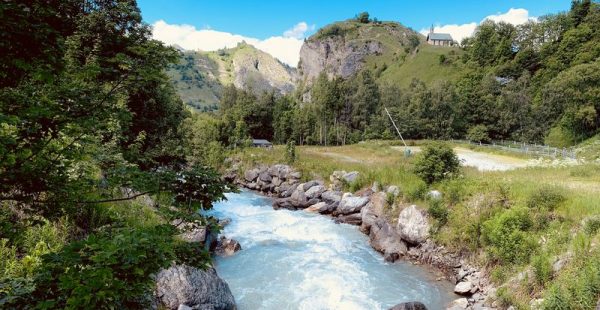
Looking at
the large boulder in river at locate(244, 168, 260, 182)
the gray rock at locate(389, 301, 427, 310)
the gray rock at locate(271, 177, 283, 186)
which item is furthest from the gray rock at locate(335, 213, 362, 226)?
the large boulder in river at locate(244, 168, 260, 182)

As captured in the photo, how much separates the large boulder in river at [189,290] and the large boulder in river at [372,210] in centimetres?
1348

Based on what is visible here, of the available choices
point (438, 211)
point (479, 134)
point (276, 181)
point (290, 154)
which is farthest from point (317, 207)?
point (479, 134)

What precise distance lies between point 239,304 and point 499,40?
402ft

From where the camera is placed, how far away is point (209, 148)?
58281 mm

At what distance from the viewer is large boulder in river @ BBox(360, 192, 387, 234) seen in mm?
24017

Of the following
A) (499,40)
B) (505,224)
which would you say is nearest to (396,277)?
(505,224)

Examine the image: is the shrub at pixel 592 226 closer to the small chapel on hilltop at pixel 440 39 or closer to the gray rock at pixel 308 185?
the gray rock at pixel 308 185

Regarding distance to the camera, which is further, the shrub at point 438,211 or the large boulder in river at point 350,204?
the large boulder in river at point 350,204

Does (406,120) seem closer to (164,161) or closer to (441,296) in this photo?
(164,161)

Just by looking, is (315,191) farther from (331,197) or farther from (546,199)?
(546,199)

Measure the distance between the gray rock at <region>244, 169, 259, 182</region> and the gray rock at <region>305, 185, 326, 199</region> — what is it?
42.2 feet

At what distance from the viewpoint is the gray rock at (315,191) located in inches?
1264

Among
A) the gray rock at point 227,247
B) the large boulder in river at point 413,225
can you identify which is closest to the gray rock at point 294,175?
the large boulder in river at point 413,225

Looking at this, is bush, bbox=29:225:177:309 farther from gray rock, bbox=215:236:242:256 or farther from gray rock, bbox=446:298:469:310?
gray rock, bbox=215:236:242:256
